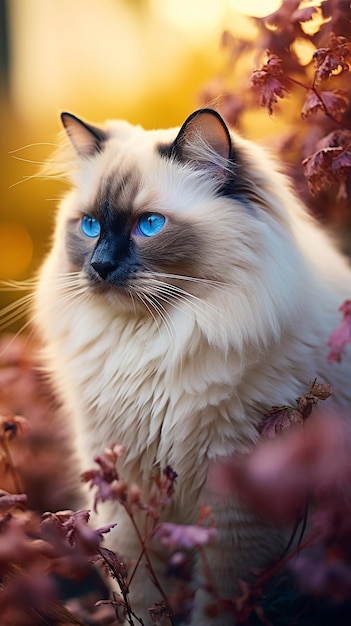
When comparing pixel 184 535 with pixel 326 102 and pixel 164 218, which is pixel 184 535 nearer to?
pixel 164 218

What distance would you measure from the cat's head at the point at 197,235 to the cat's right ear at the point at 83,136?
0.14m

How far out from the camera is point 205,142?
58.2 inches

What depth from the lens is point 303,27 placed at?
5.58 feet

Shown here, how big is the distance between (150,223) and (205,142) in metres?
0.22

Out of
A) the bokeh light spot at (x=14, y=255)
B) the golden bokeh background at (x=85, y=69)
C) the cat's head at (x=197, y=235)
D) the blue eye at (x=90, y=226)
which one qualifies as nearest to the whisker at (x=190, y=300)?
the cat's head at (x=197, y=235)

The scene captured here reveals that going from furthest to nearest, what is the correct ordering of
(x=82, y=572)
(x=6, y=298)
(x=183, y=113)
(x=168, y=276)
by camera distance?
(x=183, y=113) → (x=6, y=298) → (x=168, y=276) → (x=82, y=572)

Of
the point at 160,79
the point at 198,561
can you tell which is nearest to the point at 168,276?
the point at 198,561

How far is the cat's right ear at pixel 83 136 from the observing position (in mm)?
1710

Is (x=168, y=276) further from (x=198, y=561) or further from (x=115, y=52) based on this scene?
(x=115, y=52)

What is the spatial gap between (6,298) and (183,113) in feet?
4.90

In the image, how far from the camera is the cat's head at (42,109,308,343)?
1463 mm

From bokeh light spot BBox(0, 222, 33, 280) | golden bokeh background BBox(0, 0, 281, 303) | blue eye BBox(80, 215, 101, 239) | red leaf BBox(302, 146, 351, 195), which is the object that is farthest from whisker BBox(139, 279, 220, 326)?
golden bokeh background BBox(0, 0, 281, 303)

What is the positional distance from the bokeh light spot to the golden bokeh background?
0.22 feet

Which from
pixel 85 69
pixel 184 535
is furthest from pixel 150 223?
pixel 85 69
